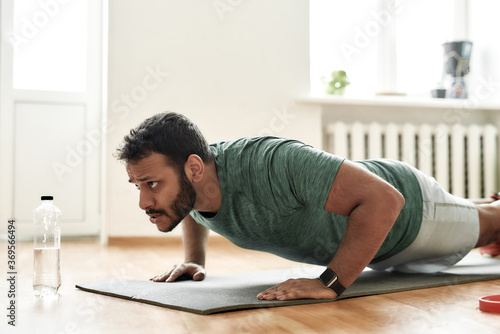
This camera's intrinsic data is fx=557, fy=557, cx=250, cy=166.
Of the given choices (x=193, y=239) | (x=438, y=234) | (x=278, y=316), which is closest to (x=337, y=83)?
(x=438, y=234)

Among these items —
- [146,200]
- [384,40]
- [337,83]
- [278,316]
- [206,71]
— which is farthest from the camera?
[384,40]

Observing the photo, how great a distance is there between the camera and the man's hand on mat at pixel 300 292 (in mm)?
1188

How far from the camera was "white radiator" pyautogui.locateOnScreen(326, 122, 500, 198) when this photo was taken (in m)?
3.07

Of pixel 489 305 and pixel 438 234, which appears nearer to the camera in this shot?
pixel 489 305

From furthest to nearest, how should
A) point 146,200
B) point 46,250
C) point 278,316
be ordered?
point 46,250 → point 146,200 → point 278,316

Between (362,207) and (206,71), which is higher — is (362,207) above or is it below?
below

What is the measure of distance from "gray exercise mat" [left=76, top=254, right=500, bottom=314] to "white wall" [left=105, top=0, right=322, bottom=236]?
52.6 inches

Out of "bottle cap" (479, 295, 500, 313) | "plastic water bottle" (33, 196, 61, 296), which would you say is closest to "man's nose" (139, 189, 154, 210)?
"plastic water bottle" (33, 196, 61, 296)

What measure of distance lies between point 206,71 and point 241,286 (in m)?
1.74

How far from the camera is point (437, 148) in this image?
321 cm

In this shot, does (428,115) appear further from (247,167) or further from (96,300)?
(96,300)

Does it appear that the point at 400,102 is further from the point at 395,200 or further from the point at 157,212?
the point at 157,212

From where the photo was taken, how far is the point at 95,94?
10.5 feet

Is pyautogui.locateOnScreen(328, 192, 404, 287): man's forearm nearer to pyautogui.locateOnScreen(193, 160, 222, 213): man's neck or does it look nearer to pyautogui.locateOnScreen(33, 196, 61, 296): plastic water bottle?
pyautogui.locateOnScreen(193, 160, 222, 213): man's neck
